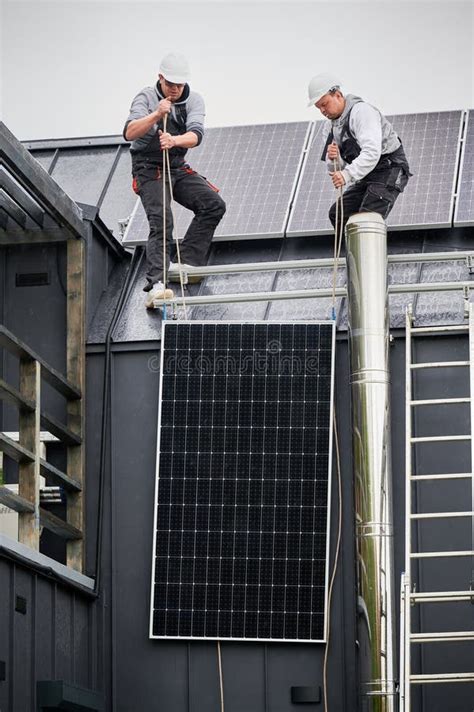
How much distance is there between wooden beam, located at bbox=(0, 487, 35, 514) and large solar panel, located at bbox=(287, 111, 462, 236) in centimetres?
359

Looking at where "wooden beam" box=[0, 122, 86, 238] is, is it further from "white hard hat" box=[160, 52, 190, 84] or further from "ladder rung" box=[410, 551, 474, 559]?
"ladder rung" box=[410, 551, 474, 559]

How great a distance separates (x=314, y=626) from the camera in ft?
32.4

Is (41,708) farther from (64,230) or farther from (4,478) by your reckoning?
(64,230)

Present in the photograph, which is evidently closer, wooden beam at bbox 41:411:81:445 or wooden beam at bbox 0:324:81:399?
wooden beam at bbox 0:324:81:399

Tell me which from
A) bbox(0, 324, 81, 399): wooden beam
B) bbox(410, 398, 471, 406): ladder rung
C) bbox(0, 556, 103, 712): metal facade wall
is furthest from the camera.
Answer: bbox(410, 398, 471, 406): ladder rung

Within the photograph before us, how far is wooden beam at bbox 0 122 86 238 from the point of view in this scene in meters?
9.62

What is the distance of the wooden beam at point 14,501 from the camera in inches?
356

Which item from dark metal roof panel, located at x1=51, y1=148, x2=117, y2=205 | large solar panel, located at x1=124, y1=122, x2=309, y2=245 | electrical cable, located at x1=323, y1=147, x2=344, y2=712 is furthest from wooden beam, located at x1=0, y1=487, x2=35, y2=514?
dark metal roof panel, located at x1=51, y1=148, x2=117, y2=205

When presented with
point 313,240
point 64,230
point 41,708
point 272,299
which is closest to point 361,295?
point 272,299

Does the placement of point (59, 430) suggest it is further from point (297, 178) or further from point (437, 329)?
point (297, 178)

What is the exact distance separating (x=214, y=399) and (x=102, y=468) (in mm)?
1036

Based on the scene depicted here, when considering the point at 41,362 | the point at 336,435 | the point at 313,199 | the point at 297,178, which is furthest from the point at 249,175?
the point at 41,362

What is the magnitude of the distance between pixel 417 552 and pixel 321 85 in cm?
365

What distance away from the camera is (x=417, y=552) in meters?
9.90
